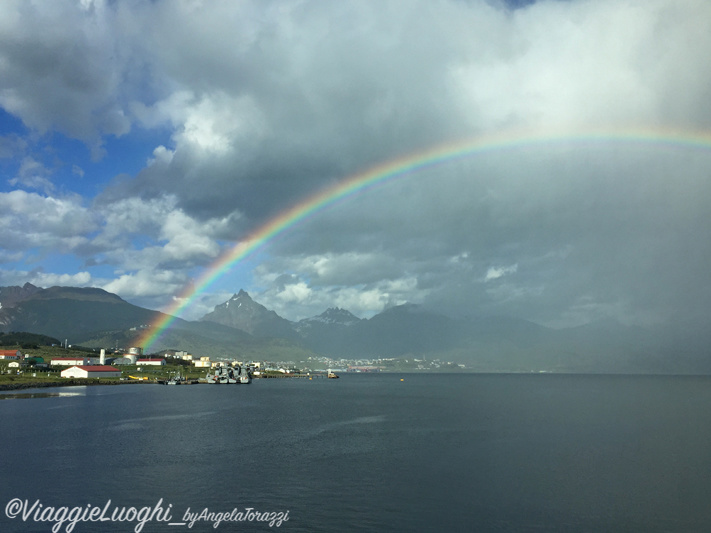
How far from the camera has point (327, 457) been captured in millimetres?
59062

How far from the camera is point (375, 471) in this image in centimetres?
5212

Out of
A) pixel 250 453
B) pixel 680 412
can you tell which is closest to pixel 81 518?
pixel 250 453

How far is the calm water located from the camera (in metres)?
38.1

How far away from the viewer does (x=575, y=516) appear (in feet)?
125

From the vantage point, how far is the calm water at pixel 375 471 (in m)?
38.1

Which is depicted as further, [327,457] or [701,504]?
[327,457]

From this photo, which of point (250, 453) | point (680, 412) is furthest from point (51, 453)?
point (680, 412)

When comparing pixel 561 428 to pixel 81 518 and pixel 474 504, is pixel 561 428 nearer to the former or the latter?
pixel 474 504

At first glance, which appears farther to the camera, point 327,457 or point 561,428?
point 561,428

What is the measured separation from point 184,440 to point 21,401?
79.7 metres

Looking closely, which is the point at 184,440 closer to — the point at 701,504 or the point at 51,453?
the point at 51,453

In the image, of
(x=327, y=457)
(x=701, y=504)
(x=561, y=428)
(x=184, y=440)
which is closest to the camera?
(x=701, y=504)

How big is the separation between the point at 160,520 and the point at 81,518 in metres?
5.77

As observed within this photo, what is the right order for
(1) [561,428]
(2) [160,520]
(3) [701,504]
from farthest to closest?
1. (1) [561,428]
2. (3) [701,504]
3. (2) [160,520]
